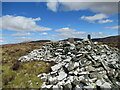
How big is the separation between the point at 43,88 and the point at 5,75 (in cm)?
580

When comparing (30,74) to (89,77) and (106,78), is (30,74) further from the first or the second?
(106,78)

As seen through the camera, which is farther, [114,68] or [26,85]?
[114,68]

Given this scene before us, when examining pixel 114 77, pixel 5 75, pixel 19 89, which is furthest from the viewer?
pixel 5 75

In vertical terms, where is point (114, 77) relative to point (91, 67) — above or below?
below

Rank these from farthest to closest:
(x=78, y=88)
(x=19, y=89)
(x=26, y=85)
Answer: (x=26, y=85) → (x=19, y=89) → (x=78, y=88)

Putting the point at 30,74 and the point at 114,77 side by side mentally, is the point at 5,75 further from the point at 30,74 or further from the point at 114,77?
the point at 114,77

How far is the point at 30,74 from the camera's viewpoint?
37.9 feet

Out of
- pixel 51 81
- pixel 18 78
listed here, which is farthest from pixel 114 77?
pixel 18 78

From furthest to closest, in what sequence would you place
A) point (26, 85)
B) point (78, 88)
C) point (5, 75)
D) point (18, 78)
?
point (5, 75), point (18, 78), point (26, 85), point (78, 88)

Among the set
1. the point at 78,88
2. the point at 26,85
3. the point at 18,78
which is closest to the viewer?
the point at 78,88

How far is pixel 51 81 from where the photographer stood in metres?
9.48

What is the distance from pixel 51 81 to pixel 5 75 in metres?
6.09

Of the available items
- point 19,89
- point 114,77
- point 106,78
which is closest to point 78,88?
point 106,78

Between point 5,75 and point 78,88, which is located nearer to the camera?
point 78,88
